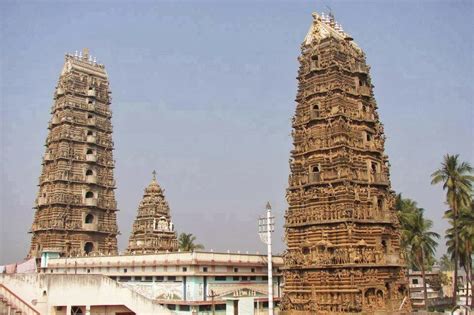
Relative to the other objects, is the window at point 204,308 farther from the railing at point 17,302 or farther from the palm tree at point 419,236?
the palm tree at point 419,236

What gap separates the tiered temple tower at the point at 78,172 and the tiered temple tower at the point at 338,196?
29.4 metres

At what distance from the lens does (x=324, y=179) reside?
4134cm

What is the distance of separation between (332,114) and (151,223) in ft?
97.3

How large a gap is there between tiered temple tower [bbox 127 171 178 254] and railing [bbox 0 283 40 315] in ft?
69.3

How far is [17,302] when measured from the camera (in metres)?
39.3

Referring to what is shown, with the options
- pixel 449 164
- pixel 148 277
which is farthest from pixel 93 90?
pixel 449 164

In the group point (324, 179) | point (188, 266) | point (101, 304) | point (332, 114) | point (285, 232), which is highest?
point (332, 114)

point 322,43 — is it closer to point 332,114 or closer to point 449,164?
point 332,114

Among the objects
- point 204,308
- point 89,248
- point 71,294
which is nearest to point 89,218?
point 89,248

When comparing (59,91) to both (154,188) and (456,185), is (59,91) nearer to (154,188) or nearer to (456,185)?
(154,188)

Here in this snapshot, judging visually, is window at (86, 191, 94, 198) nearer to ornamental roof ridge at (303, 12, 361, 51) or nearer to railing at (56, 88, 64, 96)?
railing at (56, 88, 64, 96)

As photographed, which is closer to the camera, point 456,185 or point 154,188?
point 456,185

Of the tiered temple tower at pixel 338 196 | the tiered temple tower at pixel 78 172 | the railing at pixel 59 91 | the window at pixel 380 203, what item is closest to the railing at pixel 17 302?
the tiered temple tower at pixel 338 196

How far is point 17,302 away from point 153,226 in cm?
2443
